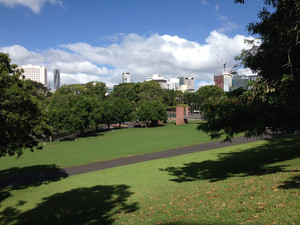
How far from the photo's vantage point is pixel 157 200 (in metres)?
11.5

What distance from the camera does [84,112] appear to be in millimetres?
57406

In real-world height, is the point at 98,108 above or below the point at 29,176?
above

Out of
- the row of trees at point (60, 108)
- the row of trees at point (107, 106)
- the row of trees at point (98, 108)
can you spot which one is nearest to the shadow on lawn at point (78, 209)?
the row of trees at point (60, 108)

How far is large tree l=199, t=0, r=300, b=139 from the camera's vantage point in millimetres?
9695

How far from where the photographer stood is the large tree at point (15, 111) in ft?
51.5

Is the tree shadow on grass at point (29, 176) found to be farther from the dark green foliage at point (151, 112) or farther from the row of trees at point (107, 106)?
the dark green foliage at point (151, 112)

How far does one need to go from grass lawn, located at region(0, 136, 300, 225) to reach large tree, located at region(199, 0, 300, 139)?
121 inches

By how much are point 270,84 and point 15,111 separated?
1635 cm

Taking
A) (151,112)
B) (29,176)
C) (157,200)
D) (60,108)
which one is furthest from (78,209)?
(151,112)

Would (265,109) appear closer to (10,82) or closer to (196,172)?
(196,172)

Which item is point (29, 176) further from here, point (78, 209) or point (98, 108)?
point (98, 108)

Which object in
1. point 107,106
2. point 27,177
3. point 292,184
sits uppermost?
point 107,106

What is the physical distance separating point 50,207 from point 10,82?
31.6 ft

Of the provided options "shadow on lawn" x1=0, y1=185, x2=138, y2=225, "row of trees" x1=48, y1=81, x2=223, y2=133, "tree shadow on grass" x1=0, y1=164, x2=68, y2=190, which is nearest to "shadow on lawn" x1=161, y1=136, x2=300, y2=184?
"shadow on lawn" x1=0, y1=185, x2=138, y2=225
